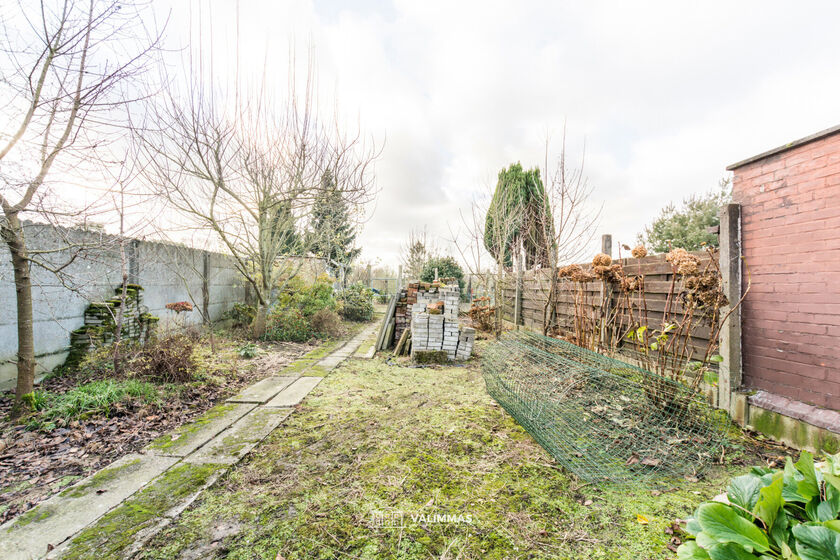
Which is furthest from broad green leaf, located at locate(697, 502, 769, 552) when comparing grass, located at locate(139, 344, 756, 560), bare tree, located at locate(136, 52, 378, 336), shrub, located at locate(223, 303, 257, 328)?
A: shrub, located at locate(223, 303, 257, 328)

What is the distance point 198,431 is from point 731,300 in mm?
4581

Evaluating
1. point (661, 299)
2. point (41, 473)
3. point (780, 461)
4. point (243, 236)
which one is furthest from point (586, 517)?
point (243, 236)

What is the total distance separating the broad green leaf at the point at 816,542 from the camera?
0.57 meters

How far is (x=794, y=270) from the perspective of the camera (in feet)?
8.36

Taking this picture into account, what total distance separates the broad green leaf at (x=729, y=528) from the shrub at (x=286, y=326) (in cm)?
704

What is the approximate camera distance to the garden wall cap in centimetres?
233

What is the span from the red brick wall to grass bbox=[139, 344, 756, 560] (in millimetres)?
918

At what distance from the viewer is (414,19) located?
16.0 ft

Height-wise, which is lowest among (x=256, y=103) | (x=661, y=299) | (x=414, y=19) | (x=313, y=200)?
(x=661, y=299)

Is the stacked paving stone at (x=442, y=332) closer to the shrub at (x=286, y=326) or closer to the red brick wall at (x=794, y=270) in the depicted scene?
the shrub at (x=286, y=326)

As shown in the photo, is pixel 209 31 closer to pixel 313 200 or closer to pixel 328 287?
pixel 313 200

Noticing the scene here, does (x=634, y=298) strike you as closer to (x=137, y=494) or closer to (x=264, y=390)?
(x=264, y=390)

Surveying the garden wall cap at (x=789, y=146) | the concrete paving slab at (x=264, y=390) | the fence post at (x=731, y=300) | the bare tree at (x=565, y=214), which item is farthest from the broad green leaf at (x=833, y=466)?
→ the bare tree at (x=565, y=214)

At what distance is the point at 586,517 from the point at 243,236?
6.46 metres
